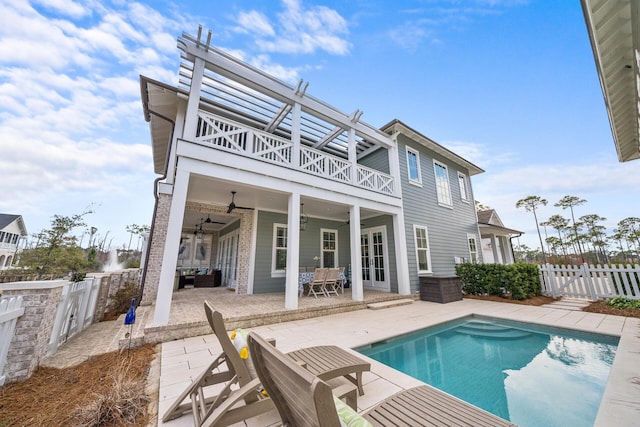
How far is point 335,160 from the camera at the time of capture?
6.96m

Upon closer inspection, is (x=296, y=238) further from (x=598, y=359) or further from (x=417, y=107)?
(x=417, y=107)

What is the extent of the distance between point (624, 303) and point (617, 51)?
6.56 meters

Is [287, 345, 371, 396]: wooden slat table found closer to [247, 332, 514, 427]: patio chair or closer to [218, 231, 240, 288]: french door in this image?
[247, 332, 514, 427]: patio chair

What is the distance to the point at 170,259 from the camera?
392cm

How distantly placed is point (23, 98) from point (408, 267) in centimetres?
1401

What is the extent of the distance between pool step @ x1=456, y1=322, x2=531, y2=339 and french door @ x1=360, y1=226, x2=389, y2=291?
336 cm

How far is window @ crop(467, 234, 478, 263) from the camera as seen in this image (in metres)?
11.0

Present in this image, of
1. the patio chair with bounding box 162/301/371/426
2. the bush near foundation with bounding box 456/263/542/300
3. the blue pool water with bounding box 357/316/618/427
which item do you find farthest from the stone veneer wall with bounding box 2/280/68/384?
the bush near foundation with bounding box 456/263/542/300

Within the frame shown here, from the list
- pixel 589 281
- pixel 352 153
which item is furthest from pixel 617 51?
pixel 589 281

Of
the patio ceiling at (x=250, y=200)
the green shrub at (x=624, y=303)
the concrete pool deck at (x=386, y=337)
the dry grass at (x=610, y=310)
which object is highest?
the patio ceiling at (x=250, y=200)

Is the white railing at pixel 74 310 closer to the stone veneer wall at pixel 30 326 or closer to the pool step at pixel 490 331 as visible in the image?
the stone veneer wall at pixel 30 326

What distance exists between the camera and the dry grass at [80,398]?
1809 mm

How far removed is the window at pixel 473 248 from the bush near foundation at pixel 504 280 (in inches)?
113

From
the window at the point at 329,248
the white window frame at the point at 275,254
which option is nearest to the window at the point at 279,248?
the white window frame at the point at 275,254
